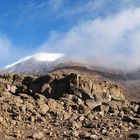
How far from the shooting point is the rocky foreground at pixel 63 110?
127 feet

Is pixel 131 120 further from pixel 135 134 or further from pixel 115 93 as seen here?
pixel 115 93

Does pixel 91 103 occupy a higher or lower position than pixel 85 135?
higher

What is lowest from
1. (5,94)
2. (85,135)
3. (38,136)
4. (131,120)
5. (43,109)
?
(85,135)

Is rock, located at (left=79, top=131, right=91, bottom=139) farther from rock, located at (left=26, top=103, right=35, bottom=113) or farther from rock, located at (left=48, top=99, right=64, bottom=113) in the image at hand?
rock, located at (left=26, top=103, right=35, bottom=113)

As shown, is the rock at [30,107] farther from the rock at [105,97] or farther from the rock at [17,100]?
the rock at [105,97]

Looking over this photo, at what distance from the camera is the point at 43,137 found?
3756cm

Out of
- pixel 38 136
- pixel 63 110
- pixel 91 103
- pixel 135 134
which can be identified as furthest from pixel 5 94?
pixel 135 134

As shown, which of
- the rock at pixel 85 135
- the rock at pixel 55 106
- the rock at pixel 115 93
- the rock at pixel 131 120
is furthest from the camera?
the rock at pixel 115 93

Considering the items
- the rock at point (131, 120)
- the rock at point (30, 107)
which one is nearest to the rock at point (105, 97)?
the rock at point (131, 120)

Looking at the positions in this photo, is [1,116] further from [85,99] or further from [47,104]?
[85,99]

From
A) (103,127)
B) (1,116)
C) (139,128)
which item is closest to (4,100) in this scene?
(1,116)

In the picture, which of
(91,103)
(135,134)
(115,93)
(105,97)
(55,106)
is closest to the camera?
(135,134)

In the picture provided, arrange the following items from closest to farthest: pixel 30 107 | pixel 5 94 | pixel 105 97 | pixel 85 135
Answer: pixel 85 135 → pixel 30 107 → pixel 5 94 → pixel 105 97

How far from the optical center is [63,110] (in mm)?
43531
